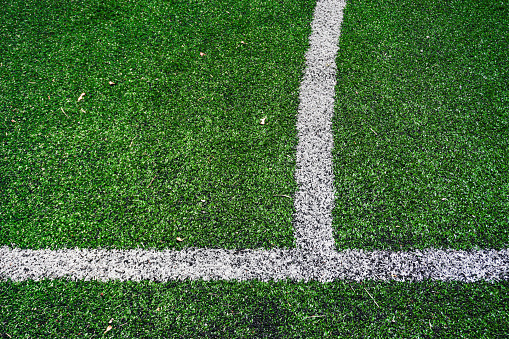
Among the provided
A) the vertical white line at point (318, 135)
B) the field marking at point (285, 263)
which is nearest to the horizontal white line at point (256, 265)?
the field marking at point (285, 263)

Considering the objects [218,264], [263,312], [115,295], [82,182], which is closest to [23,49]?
[82,182]

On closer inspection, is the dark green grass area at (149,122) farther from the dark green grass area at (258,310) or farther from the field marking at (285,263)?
the dark green grass area at (258,310)

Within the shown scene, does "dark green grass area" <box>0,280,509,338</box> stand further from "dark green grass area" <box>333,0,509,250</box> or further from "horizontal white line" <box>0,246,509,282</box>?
"dark green grass area" <box>333,0,509,250</box>

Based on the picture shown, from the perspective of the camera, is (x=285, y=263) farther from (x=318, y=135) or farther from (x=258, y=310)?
(x=318, y=135)

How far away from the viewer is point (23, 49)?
8.16 feet

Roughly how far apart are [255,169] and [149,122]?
805 millimetres

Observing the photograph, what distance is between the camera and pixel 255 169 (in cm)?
201

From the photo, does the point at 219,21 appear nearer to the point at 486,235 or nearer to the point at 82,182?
the point at 82,182

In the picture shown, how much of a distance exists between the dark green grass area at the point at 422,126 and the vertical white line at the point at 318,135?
7 cm

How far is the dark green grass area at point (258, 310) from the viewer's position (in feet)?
5.32

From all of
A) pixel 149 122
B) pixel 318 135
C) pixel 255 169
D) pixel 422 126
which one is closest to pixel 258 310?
pixel 255 169

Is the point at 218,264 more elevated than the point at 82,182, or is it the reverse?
the point at 82,182

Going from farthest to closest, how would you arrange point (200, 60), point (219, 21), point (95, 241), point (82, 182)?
point (219, 21) → point (200, 60) → point (82, 182) → point (95, 241)

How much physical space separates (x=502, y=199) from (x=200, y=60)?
2.19 m
